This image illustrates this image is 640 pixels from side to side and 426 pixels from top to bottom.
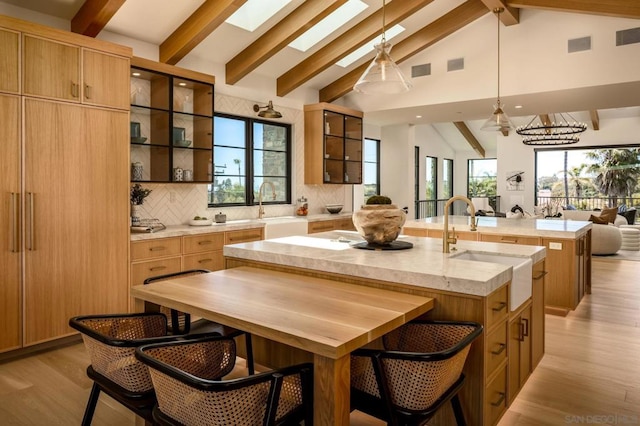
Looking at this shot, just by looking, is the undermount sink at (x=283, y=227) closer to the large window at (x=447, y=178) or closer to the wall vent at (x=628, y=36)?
the wall vent at (x=628, y=36)

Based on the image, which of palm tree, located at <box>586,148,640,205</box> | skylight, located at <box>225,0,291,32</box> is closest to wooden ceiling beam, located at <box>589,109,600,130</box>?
palm tree, located at <box>586,148,640,205</box>

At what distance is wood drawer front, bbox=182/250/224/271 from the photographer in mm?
4445

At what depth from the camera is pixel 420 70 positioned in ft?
21.8

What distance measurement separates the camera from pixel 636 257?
8047 mm

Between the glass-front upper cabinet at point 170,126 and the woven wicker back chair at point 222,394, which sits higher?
the glass-front upper cabinet at point 170,126

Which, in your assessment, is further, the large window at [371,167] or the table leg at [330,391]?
the large window at [371,167]

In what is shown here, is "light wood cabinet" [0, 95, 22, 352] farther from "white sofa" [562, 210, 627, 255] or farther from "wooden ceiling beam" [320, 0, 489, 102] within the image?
"white sofa" [562, 210, 627, 255]

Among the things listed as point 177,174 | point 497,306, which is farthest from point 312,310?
point 177,174

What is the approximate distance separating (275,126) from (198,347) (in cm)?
489

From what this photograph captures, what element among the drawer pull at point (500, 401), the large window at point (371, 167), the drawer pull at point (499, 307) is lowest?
the drawer pull at point (500, 401)

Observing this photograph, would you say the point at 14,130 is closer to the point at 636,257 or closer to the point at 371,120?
the point at 371,120

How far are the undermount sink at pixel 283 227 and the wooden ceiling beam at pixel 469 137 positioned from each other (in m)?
7.89

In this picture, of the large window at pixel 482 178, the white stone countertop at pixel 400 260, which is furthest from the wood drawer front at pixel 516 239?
the large window at pixel 482 178

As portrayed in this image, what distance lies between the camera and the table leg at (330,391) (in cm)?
149
